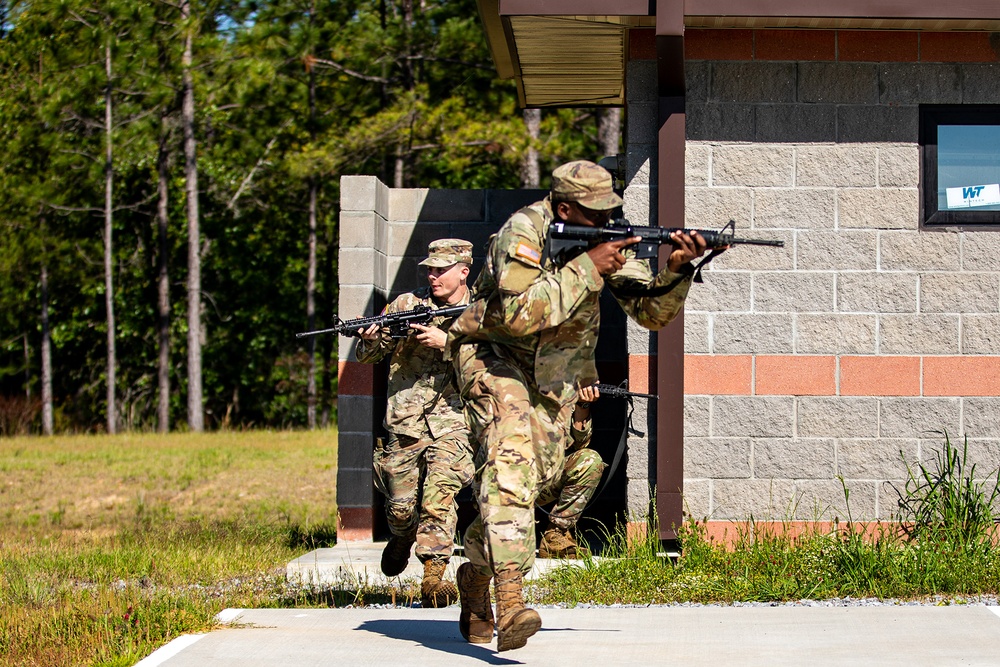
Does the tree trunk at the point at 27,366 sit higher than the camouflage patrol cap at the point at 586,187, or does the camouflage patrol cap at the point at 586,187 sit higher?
the camouflage patrol cap at the point at 586,187

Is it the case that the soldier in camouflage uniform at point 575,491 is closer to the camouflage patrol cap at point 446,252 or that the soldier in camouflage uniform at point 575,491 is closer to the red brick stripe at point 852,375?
the red brick stripe at point 852,375

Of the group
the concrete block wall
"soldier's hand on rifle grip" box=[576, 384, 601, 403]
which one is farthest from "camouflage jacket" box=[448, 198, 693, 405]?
the concrete block wall

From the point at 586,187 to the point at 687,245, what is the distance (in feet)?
1.55

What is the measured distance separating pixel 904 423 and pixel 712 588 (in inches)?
67.3

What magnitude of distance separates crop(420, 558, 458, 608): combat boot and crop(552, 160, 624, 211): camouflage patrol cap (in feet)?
7.74

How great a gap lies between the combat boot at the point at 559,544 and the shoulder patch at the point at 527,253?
9.32 feet

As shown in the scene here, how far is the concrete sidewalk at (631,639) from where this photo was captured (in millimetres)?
5109

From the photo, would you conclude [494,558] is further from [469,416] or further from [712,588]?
[712,588]

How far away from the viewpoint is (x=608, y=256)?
5.23m

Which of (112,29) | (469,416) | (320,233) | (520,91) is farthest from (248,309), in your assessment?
(469,416)

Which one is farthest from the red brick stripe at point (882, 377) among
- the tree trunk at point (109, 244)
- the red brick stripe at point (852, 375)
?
the tree trunk at point (109, 244)

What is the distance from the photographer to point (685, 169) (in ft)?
24.7

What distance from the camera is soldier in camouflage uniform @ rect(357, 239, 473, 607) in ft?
23.9

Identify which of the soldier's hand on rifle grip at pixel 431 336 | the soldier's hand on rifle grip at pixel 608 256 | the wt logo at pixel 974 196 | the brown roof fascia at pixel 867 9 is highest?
the brown roof fascia at pixel 867 9
